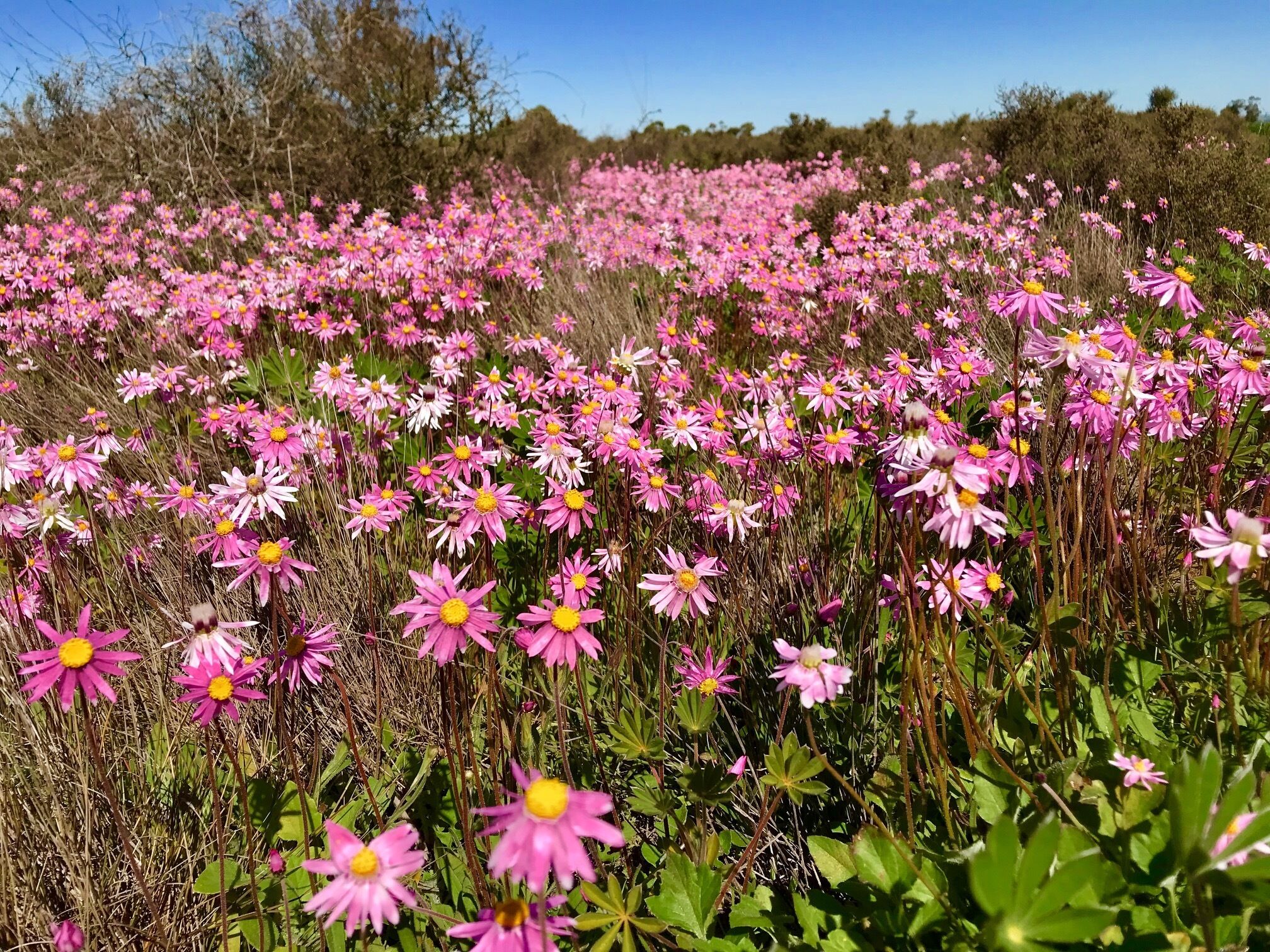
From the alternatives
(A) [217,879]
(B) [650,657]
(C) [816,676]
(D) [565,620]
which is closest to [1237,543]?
(C) [816,676]

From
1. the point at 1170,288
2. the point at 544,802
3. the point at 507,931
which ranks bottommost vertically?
the point at 507,931

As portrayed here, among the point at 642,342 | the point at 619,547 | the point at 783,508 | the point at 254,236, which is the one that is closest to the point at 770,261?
the point at 642,342

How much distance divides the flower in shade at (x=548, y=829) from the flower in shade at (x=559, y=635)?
1.74 ft

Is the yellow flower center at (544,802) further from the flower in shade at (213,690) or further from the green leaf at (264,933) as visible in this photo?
the green leaf at (264,933)

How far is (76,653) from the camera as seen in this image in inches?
48.3

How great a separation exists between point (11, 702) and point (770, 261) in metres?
5.79

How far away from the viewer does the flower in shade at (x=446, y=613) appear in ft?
4.32

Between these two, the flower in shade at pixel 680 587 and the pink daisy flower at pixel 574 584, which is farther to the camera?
the flower in shade at pixel 680 587

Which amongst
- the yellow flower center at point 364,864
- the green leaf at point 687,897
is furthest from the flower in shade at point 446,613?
the green leaf at point 687,897

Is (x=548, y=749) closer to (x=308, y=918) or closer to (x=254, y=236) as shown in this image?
(x=308, y=918)

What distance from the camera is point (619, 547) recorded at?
1.98m

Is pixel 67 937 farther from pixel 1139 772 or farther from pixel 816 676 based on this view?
pixel 1139 772

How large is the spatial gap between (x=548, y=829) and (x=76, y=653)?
96 centimetres

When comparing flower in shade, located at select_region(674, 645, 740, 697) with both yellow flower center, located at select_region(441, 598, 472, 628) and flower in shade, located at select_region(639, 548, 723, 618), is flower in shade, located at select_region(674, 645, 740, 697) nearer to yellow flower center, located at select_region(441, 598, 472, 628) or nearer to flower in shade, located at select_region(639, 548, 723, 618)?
flower in shade, located at select_region(639, 548, 723, 618)
